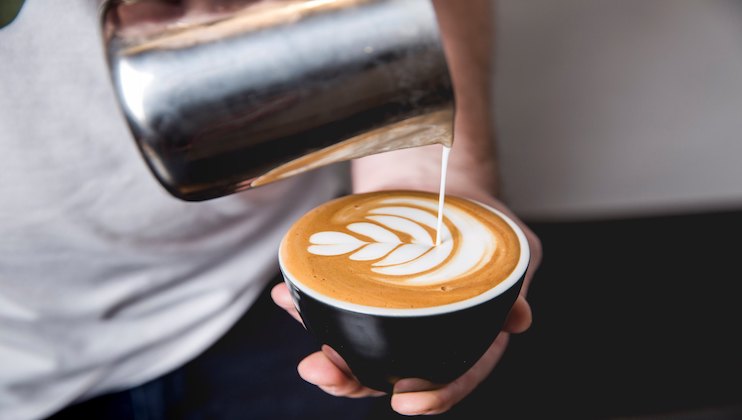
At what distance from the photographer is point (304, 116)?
1.24 feet

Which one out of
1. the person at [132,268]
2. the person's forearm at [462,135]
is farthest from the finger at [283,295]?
the person's forearm at [462,135]

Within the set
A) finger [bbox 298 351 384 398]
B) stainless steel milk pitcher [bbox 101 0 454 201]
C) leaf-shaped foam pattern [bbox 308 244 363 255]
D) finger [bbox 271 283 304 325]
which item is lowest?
finger [bbox 298 351 384 398]

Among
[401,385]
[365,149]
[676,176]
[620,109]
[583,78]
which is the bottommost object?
[676,176]

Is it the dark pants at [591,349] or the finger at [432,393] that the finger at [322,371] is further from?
the dark pants at [591,349]

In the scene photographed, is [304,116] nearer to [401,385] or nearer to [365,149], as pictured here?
[365,149]

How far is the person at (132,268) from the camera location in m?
0.63

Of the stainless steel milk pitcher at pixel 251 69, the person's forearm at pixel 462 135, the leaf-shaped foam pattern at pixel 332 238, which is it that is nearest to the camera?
the stainless steel milk pitcher at pixel 251 69

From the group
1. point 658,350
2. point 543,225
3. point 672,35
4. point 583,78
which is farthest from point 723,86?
point 658,350

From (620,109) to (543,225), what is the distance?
0.36 metres

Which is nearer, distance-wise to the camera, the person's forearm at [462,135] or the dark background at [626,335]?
the person's forearm at [462,135]

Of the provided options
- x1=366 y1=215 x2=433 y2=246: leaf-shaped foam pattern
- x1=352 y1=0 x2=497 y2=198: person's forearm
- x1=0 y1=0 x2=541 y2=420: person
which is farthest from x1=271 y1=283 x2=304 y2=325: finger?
x1=352 y1=0 x2=497 y2=198: person's forearm

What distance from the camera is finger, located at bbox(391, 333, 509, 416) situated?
54 centimetres

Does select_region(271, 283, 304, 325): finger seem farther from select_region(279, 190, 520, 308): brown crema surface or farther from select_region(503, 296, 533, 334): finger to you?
select_region(503, 296, 533, 334): finger

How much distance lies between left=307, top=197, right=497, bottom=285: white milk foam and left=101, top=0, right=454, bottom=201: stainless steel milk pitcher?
18 cm
